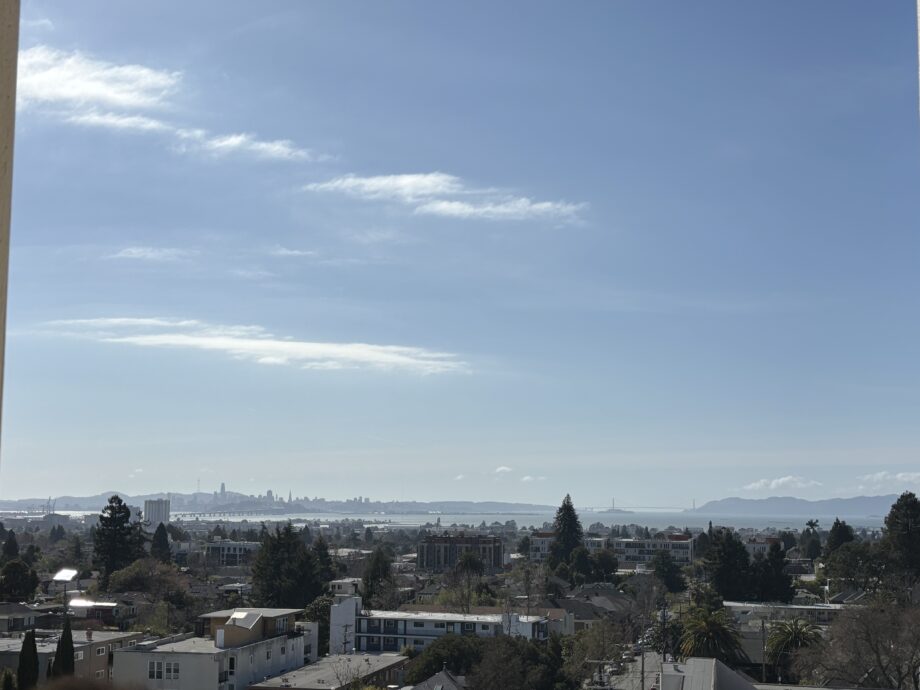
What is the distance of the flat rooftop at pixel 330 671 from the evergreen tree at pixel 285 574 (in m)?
16.2

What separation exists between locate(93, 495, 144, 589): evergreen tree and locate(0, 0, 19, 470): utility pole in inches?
2351

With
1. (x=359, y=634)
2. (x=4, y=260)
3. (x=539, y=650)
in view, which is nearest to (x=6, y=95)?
(x=4, y=260)

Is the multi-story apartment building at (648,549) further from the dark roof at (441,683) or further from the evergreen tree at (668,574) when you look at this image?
the dark roof at (441,683)

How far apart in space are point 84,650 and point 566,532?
175 ft

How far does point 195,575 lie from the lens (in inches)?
2800

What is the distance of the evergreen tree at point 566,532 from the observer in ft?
257

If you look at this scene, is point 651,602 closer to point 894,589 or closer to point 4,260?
point 894,589

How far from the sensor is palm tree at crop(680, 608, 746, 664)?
32.1 metres

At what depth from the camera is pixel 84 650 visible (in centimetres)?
2948

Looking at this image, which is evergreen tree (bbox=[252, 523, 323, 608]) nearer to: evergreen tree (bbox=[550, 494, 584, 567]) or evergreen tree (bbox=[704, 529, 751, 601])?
evergreen tree (bbox=[704, 529, 751, 601])

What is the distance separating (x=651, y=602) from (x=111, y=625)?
25879 millimetres

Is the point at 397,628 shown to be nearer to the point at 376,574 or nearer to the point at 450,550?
the point at 376,574

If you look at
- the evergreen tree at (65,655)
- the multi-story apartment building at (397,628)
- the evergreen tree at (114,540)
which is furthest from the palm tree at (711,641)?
the evergreen tree at (114,540)

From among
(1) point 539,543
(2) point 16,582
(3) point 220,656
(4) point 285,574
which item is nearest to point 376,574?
(4) point 285,574
